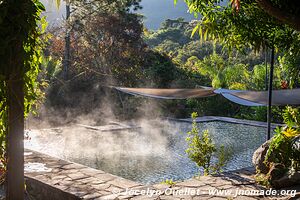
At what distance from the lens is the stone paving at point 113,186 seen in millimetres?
3881

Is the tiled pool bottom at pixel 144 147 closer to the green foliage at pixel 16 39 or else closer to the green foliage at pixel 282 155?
the green foliage at pixel 282 155

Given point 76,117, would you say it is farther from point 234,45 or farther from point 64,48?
point 234,45

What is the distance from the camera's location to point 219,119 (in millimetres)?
12648

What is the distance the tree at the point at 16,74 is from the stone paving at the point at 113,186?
73.1 inches

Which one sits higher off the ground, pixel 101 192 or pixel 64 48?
pixel 64 48

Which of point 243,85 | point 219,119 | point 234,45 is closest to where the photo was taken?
point 234,45

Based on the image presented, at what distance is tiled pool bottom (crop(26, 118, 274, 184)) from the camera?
6473 mm

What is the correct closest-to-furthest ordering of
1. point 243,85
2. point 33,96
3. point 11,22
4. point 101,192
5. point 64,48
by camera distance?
1. point 11,22
2. point 33,96
3. point 101,192
4. point 243,85
5. point 64,48

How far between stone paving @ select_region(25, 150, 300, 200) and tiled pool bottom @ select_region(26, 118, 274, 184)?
4.47 feet

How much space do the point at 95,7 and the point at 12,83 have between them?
43.2ft

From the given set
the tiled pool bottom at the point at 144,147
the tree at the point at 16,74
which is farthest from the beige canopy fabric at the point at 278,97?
the tree at the point at 16,74

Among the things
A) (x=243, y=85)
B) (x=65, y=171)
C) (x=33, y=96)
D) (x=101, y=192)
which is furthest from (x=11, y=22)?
(x=243, y=85)

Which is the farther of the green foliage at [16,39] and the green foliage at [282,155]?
Result: the green foliage at [282,155]

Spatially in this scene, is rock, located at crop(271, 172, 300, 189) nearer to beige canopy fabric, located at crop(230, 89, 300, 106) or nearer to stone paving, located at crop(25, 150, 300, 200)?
stone paving, located at crop(25, 150, 300, 200)
